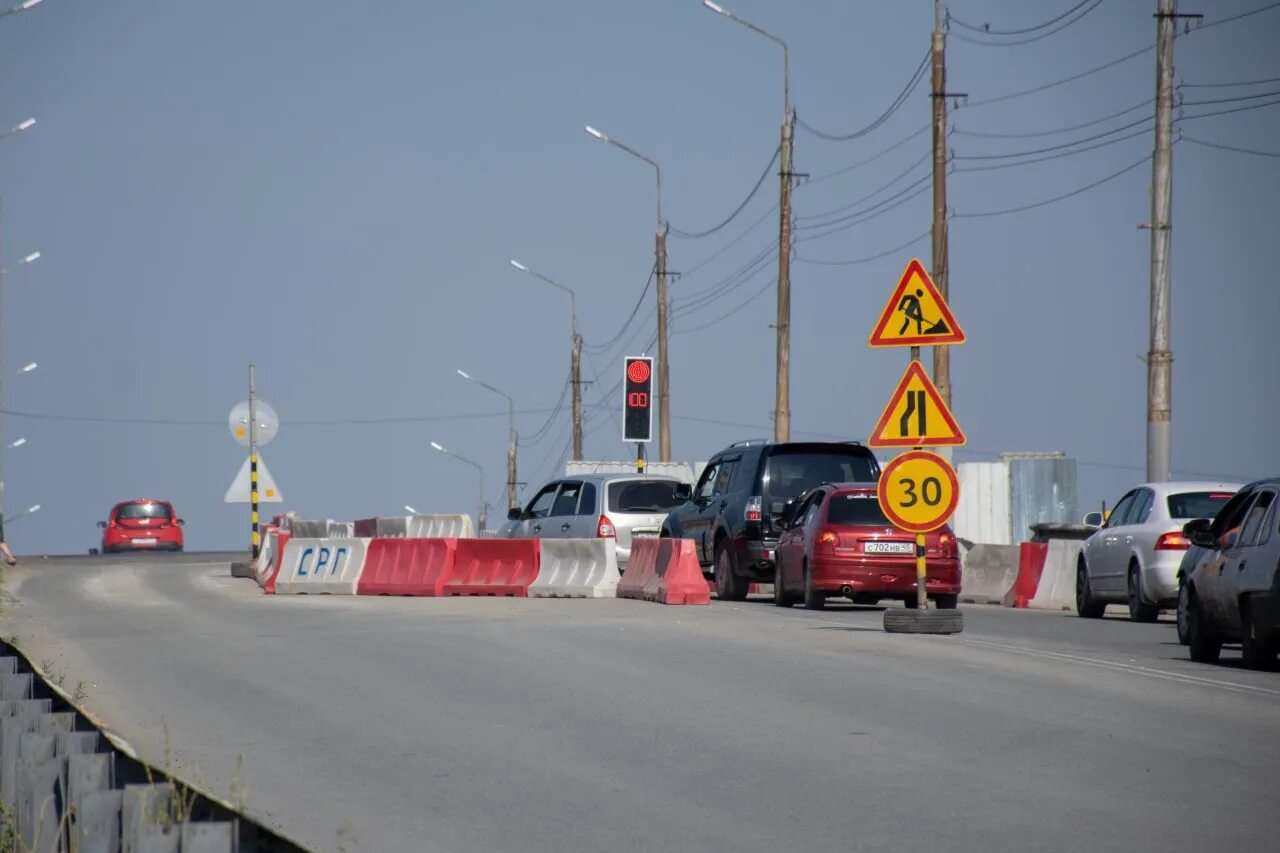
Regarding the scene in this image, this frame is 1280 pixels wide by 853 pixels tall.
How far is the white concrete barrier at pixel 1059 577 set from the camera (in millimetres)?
26031

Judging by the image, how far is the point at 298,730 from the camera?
11.1 m

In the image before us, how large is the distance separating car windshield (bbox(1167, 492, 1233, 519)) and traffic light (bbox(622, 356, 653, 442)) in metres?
13.8

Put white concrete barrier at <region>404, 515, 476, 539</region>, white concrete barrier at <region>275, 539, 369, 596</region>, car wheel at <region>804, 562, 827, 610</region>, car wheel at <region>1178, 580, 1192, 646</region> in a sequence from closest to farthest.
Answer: car wheel at <region>1178, 580, 1192, 646</region>
car wheel at <region>804, 562, 827, 610</region>
white concrete barrier at <region>275, 539, 369, 596</region>
white concrete barrier at <region>404, 515, 476, 539</region>

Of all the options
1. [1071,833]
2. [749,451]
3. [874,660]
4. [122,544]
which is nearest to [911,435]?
[874,660]

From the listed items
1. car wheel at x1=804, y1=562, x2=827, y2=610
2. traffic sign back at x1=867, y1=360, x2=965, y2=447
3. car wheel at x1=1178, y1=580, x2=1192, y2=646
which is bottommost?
car wheel at x1=804, y1=562, x2=827, y2=610

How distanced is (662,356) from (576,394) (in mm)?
20582

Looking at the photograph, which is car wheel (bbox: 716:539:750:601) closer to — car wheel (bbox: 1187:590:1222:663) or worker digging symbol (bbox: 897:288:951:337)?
worker digging symbol (bbox: 897:288:951:337)

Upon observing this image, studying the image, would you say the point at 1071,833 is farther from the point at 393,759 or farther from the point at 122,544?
the point at 122,544

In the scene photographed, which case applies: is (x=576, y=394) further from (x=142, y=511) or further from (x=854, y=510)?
(x=854, y=510)

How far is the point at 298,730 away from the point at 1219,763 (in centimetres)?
500

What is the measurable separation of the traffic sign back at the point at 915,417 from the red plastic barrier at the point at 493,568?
9.14m

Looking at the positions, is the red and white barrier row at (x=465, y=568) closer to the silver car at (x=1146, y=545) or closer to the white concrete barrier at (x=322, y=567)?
the white concrete barrier at (x=322, y=567)

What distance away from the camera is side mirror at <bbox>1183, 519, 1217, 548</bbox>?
16.1 meters

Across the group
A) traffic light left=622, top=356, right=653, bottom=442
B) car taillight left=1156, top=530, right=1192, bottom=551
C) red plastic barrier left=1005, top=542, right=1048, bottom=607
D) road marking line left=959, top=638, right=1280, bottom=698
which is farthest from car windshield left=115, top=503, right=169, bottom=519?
road marking line left=959, top=638, right=1280, bottom=698
